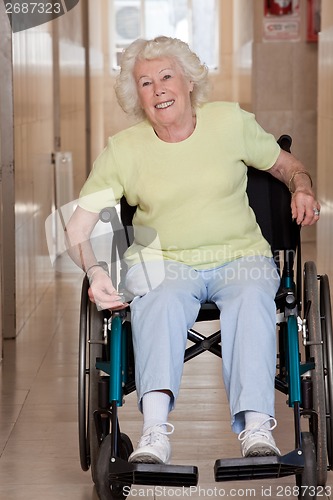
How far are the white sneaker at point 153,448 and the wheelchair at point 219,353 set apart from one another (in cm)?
3

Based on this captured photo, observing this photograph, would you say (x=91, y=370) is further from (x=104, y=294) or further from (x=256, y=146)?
(x=256, y=146)

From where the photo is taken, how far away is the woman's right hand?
2494 mm

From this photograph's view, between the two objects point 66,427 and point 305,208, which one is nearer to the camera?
point 305,208

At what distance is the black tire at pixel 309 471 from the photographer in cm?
233

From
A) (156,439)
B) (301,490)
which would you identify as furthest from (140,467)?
(301,490)

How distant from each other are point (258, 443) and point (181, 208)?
0.65m

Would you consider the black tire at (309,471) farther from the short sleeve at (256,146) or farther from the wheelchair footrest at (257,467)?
the short sleeve at (256,146)

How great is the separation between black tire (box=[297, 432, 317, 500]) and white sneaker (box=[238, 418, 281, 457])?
62 millimetres

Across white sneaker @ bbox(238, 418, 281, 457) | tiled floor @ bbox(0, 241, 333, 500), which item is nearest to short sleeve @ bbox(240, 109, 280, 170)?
white sneaker @ bbox(238, 418, 281, 457)

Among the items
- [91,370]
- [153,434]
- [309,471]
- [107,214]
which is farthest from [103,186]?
[309,471]

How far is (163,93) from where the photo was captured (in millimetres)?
2689

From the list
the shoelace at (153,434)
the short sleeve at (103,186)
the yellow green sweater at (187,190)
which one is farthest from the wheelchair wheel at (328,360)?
the short sleeve at (103,186)

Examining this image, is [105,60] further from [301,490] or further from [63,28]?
[301,490]

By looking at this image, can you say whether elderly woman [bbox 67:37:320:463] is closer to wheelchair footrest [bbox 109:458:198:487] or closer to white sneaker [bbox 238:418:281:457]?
white sneaker [bbox 238:418:281:457]
